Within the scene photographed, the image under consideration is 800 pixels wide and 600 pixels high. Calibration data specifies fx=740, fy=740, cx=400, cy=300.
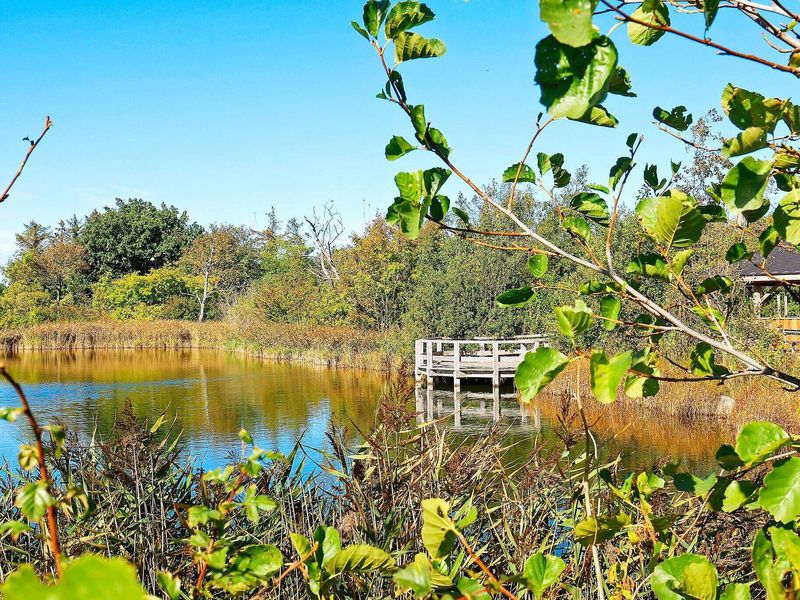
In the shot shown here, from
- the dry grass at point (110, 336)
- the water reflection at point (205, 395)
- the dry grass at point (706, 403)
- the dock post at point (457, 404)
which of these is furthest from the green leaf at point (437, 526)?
the dry grass at point (110, 336)

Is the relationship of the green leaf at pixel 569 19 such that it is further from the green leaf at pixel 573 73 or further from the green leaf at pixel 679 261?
the green leaf at pixel 679 261

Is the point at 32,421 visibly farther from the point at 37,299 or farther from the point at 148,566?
the point at 37,299

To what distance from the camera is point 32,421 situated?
58 cm

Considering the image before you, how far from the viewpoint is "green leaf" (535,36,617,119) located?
21.3 inches

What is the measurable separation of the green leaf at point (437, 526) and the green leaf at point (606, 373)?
0.67ft

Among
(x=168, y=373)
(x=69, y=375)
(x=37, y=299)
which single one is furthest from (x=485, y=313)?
(x=37, y=299)

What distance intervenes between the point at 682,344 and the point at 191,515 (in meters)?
12.0

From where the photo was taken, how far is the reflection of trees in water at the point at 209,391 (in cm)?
1077

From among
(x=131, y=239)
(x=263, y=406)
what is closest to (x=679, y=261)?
(x=263, y=406)

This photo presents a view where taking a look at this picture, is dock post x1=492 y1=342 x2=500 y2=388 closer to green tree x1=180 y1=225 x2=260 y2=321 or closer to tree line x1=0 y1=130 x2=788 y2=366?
tree line x1=0 y1=130 x2=788 y2=366

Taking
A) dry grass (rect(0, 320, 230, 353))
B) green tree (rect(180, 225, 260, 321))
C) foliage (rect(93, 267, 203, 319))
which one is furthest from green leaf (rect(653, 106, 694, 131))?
foliage (rect(93, 267, 203, 319))

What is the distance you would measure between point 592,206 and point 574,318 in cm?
40

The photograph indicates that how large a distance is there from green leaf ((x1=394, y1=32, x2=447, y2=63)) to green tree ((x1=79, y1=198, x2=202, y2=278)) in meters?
34.0

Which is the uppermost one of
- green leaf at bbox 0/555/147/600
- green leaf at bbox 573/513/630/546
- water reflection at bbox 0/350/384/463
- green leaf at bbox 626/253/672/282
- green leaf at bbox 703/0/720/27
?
green leaf at bbox 703/0/720/27
